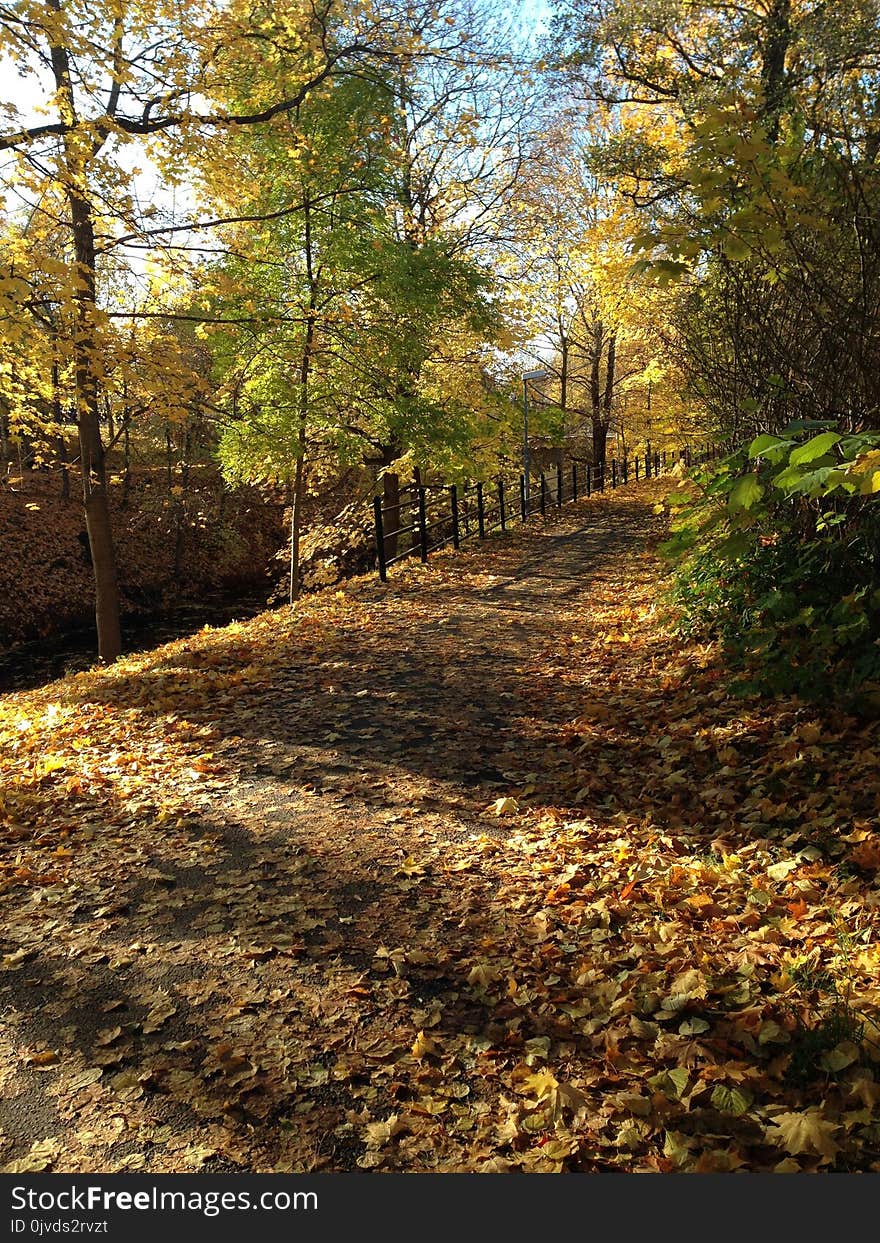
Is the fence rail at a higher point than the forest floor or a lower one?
higher

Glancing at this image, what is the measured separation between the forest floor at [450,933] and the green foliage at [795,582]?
0.32 m

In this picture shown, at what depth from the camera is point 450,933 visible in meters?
3.75

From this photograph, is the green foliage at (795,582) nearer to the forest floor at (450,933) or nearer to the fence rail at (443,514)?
the forest floor at (450,933)

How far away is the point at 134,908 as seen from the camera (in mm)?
4145

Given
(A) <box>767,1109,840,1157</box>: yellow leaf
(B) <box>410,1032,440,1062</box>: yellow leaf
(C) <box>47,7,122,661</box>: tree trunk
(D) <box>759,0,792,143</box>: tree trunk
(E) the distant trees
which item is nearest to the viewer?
(A) <box>767,1109,840,1157</box>: yellow leaf

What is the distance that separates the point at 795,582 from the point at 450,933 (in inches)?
145

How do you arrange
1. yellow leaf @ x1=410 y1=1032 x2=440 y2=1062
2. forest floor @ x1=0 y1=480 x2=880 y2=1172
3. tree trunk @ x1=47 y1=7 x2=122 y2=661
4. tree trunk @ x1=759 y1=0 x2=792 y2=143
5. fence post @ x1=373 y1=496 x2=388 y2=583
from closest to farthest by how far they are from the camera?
forest floor @ x1=0 y1=480 x2=880 y2=1172, yellow leaf @ x1=410 y1=1032 x2=440 y2=1062, tree trunk @ x1=47 y1=7 x2=122 y2=661, tree trunk @ x1=759 y1=0 x2=792 y2=143, fence post @ x1=373 y1=496 x2=388 y2=583

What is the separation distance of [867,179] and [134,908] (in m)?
6.19

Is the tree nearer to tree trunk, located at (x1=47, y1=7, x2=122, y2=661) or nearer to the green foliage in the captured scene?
Answer: tree trunk, located at (x1=47, y1=7, x2=122, y2=661)

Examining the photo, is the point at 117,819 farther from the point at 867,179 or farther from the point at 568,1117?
the point at 867,179

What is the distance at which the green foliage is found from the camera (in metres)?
4.71

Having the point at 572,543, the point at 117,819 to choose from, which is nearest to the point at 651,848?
the point at 117,819

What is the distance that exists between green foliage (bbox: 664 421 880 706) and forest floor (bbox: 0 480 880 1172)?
0.32 metres

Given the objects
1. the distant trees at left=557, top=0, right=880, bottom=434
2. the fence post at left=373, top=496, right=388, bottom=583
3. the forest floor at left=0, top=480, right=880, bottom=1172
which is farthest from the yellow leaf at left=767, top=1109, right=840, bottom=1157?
the fence post at left=373, top=496, right=388, bottom=583
